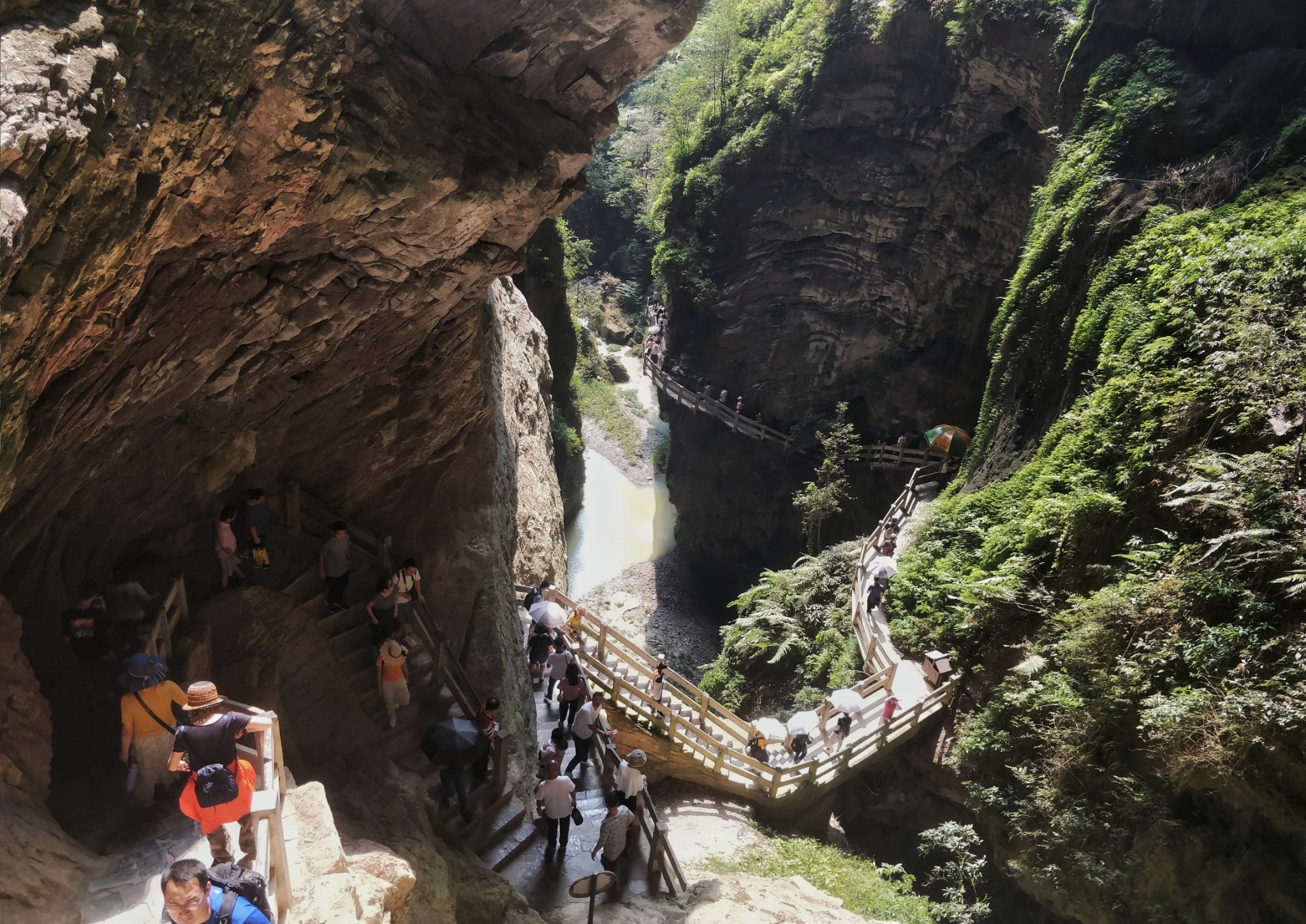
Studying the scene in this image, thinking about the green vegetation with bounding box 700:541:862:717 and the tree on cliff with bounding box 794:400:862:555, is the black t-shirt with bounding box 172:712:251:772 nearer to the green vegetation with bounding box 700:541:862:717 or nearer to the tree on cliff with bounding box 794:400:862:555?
the green vegetation with bounding box 700:541:862:717

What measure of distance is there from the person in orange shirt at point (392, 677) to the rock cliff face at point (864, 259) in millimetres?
20335

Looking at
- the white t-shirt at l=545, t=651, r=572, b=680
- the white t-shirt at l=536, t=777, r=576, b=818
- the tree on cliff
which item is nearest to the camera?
the white t-shirt at l=536, t=777, r=576, b=818

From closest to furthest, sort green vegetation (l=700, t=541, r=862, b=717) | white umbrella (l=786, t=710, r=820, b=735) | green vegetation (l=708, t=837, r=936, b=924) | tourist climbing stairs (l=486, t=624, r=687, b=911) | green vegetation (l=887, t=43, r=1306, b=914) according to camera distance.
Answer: tourist climbing stairs (l=486, t=624, r=687, b=911)
green vegetation (l=887, t=43, r=1306, b=914)
green vegetation (l=708, t=837, r=936, b=924)
white umbrella (l=786, t=710, r=820, b=735)
green vegetation (l=700, t=541, r=862, b=717)

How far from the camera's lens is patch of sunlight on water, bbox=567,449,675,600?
3216 centimetres

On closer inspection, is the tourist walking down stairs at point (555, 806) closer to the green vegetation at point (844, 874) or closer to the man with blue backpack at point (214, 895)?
the green vegetation at point (844, 874)

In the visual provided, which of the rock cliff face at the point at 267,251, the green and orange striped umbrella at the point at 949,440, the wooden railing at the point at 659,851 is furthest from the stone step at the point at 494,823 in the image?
the green and orange striped umbrella at the point at 949,440

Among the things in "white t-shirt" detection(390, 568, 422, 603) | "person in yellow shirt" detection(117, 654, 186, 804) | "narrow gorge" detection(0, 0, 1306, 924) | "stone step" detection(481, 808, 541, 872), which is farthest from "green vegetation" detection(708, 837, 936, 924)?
"person in yellow shirt" detection(117, 654, 186, 804)

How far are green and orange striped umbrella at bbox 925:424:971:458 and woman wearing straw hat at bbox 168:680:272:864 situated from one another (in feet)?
70.1

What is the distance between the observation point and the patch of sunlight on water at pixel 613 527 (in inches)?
1266

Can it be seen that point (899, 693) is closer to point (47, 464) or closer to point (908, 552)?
point (908, 552)

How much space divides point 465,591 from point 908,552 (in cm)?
976

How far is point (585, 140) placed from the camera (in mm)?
8914

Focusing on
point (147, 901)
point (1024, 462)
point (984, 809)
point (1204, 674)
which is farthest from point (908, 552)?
point (147, 901)

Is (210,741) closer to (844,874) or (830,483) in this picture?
(844,874)
